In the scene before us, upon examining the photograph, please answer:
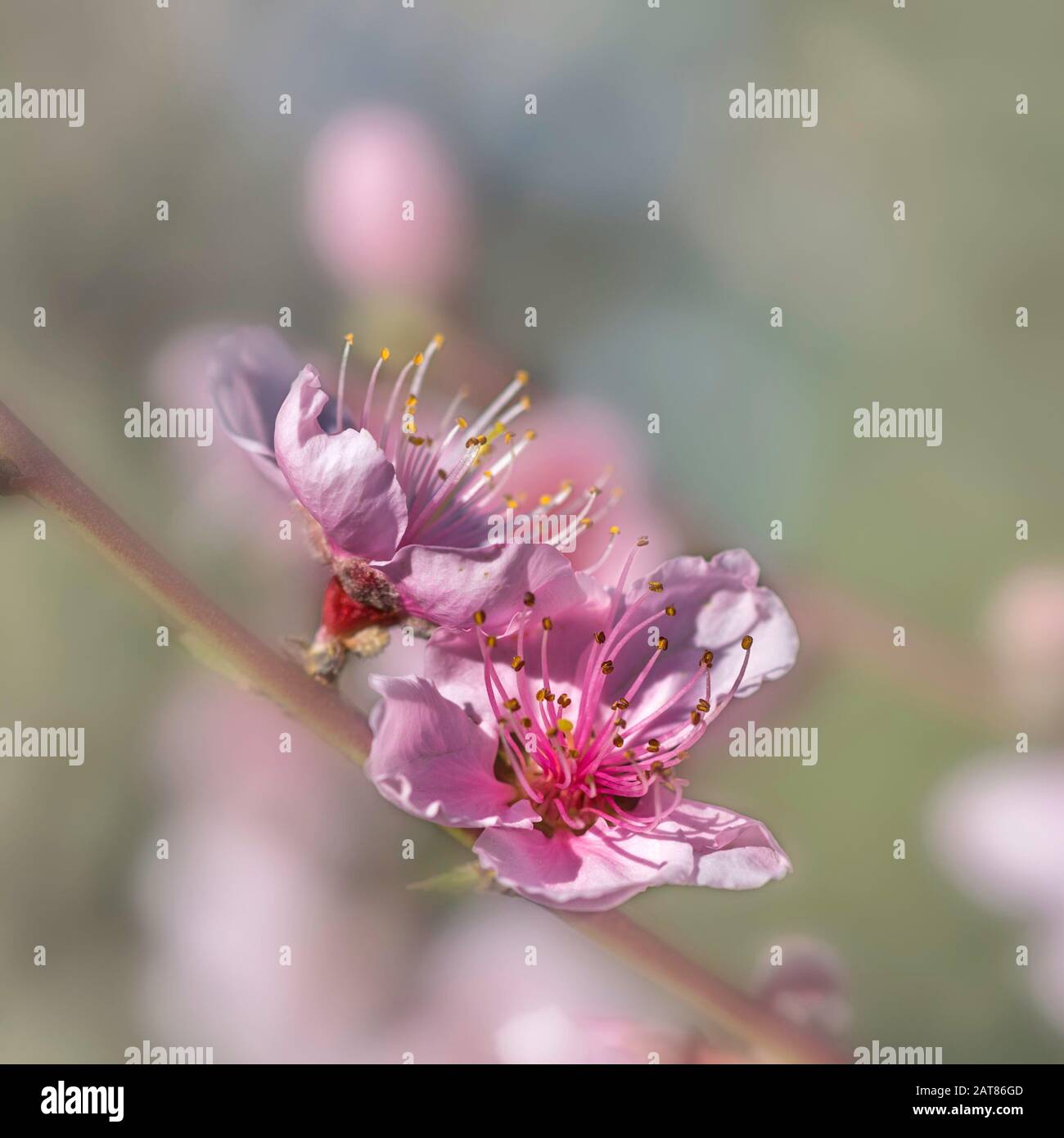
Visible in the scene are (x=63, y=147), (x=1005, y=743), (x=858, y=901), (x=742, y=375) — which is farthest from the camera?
(x=742, y=375)

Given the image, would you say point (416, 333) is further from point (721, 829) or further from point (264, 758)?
point (721, 829)

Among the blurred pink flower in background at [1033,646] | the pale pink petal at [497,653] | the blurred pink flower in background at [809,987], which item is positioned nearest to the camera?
the pale pink petal at [497,653]

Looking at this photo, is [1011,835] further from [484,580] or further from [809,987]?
[484,580]

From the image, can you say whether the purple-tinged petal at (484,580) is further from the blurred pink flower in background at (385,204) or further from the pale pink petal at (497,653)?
the blurred pink flower in background at (385,204)

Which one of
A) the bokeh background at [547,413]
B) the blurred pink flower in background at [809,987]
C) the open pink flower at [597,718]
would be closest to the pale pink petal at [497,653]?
the open pink flower at [597,718]

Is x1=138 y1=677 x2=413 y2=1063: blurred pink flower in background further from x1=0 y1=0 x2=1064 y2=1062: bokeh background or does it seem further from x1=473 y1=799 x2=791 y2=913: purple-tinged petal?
x1=473 y1=799 x2=791 y2=913: purple-tinged petal

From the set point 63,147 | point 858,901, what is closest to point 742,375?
point 858,901
